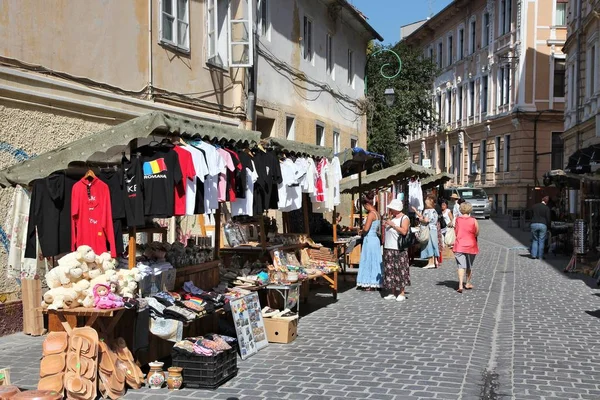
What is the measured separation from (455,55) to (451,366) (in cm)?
4822

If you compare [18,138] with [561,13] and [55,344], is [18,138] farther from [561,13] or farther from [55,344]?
[561,13]

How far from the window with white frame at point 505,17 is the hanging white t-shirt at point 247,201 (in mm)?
38144

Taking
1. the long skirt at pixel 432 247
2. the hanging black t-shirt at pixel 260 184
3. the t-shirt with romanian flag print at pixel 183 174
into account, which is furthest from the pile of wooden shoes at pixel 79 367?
the long skirt at pixel 432 247

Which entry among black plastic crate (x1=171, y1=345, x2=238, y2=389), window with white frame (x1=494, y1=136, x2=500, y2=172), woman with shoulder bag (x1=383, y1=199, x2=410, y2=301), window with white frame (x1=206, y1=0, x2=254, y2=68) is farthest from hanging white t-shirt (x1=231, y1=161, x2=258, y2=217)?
window with white frame (x1=494, y1=136, x2=500, y2=172)

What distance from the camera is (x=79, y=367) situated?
20.9 feet

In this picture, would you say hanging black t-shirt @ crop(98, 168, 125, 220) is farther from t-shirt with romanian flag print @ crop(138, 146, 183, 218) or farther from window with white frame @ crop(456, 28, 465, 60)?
window with white frame @ crop(456, 28, 465, 60)

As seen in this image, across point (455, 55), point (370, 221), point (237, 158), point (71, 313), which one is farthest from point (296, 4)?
point (455, 55)

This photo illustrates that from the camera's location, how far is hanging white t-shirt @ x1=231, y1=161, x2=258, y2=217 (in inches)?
366

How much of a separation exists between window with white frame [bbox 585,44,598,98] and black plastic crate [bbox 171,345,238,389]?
24097 mm

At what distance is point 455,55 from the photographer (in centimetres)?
5316

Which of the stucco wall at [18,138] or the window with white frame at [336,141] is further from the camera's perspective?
the window with white frame at [336,141]

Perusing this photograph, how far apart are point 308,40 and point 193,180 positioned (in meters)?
14.0

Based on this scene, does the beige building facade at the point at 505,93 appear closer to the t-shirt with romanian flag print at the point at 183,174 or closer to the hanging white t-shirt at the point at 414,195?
the hanging white t-shirt at the point at 414,195

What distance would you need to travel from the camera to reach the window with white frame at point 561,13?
4188 cm
